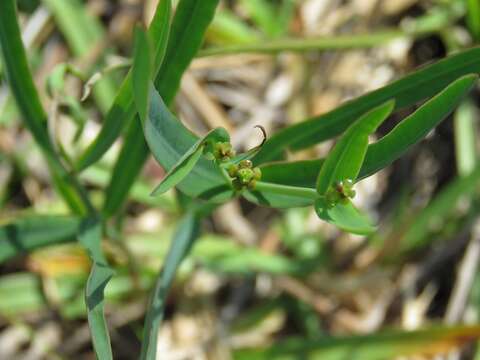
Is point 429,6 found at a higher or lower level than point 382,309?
higher

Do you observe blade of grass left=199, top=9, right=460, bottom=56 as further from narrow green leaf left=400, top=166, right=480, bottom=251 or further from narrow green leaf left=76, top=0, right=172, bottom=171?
narrow green leaf left=400, top=166, right=480, bottom=251

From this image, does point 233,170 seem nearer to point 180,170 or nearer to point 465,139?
point 180,170

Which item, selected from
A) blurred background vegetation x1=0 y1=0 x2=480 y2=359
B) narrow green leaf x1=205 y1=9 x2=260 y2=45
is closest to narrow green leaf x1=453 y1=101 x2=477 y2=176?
blurred background vegetation x1=0 y1=0 x2=480 y2=359

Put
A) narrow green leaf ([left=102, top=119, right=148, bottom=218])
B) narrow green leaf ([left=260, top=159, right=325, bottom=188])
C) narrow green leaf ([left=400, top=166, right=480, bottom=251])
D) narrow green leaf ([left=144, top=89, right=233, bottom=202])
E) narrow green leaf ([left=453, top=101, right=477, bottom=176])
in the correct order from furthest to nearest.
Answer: narrow green leaf ([left=453, top=101, right=477, bottom=176]) → narrow green leaf ([left=400, top=166, right=480, bottom=251]) → narrow green leaf ([left=102, top=119, right=148, bottom=218]) → narrow green leaf ([left=260, top=159, right=325, bottom=188]) → narrow green leaf ([left=144, top=89, right=233, bottom=202])

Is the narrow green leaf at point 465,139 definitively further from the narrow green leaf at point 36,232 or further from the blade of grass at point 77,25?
the narrow green leaf at point 36,232

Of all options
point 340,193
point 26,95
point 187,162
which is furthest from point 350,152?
point 26,95

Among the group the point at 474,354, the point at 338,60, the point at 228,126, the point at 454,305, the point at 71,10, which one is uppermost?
the point at 71,10

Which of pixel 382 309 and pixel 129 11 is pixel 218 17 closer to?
pixel 129 11

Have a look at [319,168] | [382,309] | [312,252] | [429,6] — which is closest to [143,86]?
[319,168]
